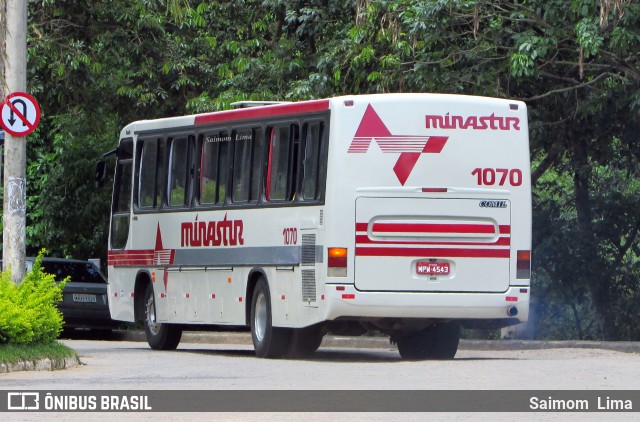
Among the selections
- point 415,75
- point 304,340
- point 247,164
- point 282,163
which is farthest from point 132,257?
point 415,75

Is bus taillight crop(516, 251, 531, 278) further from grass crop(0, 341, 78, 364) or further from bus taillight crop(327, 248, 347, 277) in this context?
grass crop(0, 341, 78, 364)

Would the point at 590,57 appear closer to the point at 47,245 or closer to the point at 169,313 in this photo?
the point at 169,313

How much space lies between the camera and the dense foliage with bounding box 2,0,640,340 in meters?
21.9

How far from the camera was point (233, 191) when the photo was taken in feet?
65.2

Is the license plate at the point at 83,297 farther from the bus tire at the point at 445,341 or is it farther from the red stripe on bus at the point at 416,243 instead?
the red stripe on bus at the point at 416,243

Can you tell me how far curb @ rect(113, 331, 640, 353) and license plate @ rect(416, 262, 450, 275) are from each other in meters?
2.95

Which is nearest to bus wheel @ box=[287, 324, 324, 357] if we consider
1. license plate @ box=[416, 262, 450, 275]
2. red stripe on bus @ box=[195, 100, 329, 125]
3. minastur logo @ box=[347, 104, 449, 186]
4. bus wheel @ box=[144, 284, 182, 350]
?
license plate @ box=[416, 262, 450, 275]

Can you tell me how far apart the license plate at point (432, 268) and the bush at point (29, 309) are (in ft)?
13.3

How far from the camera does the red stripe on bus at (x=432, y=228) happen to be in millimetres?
17797

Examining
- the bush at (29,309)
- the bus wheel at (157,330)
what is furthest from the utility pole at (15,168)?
the bus wheel at (157,330)

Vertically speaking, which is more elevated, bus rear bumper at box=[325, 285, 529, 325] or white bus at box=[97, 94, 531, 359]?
white bus at box=[97, 94, 531, 359]

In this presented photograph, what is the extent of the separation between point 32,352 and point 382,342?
26.8 ft

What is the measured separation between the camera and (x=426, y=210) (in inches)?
705

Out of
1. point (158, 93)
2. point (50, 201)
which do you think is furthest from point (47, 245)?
point (158, 93)
